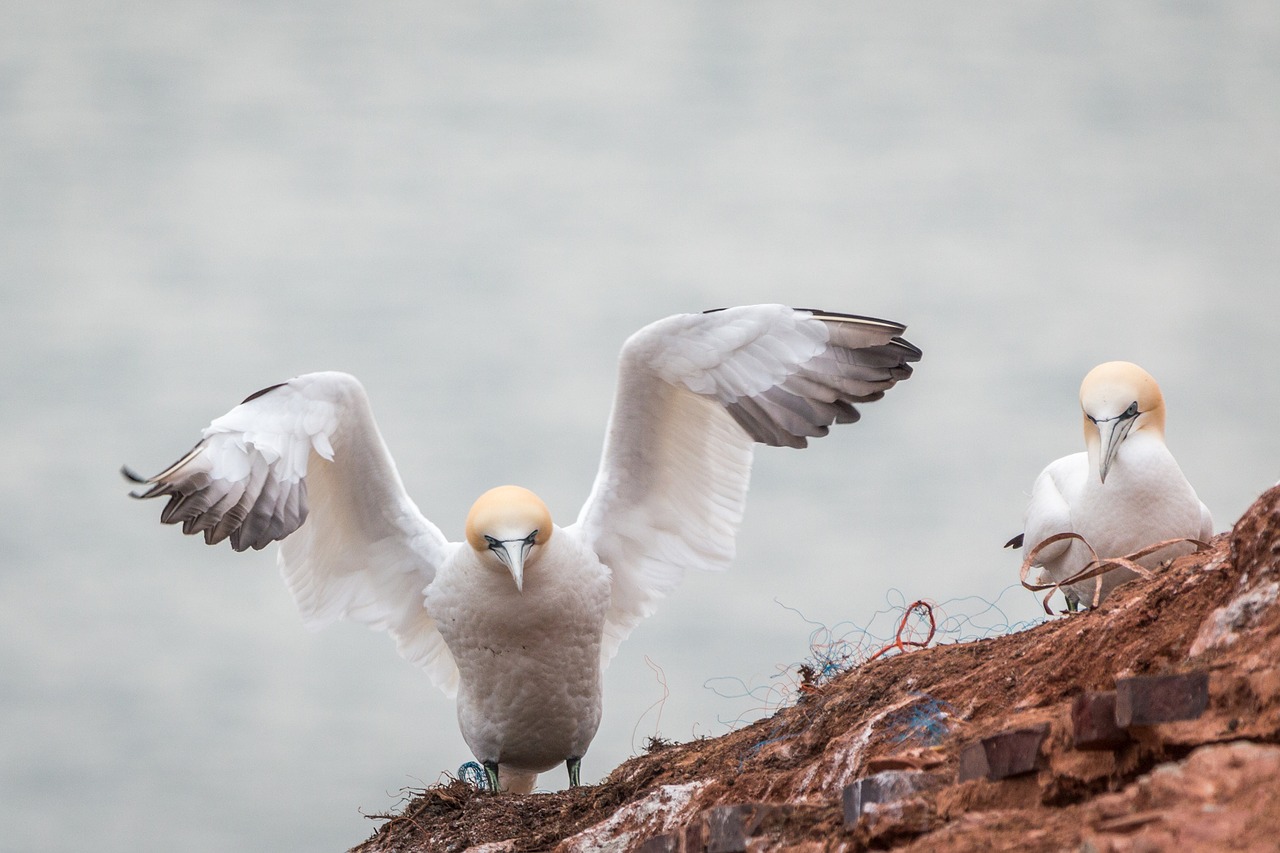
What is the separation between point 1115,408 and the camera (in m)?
7.30

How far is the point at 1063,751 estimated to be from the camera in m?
3.49

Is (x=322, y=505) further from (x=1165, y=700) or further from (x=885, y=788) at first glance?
(x=1165, y=700)

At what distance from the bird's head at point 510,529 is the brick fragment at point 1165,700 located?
4.98 meters

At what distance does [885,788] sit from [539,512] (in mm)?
4390

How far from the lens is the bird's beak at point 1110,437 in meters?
7.23

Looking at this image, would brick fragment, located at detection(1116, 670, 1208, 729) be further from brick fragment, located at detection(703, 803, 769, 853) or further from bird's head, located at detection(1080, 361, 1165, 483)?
bird's head, located at detection(1080, 361, 1165, 483)

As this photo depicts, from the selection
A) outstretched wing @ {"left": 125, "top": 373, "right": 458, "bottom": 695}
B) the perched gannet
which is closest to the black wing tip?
outstretched wing @ {"left": 125, "top": 373, "right": 458, "bottom": 695}

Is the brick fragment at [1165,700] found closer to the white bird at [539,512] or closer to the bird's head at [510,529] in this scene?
the white bird at [539,512]

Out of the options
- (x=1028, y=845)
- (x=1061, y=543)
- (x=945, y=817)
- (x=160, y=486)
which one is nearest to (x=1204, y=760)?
(x=1028, y=845)

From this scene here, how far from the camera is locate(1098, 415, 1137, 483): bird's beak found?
723 centimetres

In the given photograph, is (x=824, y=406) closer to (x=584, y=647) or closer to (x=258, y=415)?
(x=584, y=647)

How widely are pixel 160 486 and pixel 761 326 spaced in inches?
134

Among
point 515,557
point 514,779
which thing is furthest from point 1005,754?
point 514,779

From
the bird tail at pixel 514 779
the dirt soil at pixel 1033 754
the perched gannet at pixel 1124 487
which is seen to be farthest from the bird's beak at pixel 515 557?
the perched gannet at pixel 1124 487
